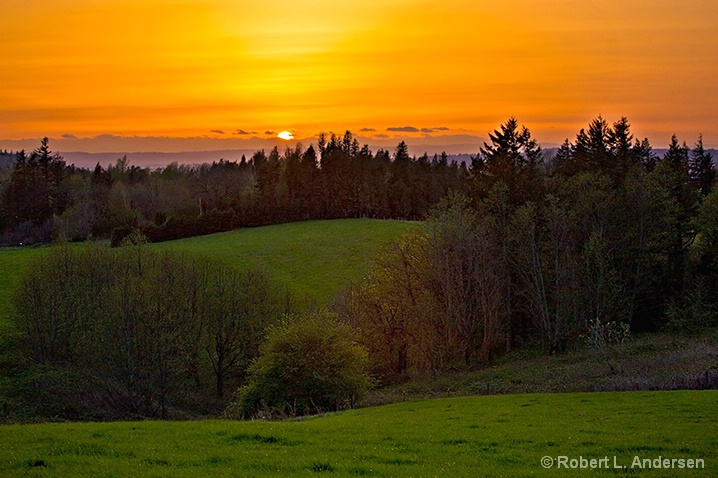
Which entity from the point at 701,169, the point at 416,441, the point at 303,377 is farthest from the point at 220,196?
the point at 416,441

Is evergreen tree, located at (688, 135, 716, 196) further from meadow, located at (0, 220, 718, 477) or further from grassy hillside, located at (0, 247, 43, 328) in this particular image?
grassy hillside, located at (0, 247, 43, 328)

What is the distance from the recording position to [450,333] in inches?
2143

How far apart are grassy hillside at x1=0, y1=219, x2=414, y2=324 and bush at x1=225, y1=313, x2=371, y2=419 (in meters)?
36.3

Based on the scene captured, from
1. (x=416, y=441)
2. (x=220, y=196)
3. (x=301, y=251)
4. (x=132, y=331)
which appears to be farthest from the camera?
(x=220, y=196)

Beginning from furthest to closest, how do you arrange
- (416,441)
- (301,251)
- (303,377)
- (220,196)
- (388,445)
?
1. (220,196)
2. (301,251)
3. (303,377)
4. (416,441)
5. (388,445)

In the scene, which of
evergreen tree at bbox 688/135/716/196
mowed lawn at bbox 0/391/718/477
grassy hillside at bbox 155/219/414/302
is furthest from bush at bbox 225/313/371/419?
evergreen tree at bbox 688/135/716/196

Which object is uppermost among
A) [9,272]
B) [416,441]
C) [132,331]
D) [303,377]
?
[9,272]

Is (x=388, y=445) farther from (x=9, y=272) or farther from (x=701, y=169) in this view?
(x=701, y=169)

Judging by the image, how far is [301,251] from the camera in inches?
3780

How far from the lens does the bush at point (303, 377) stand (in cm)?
3791

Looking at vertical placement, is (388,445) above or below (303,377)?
above

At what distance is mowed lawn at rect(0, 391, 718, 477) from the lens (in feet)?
51.1

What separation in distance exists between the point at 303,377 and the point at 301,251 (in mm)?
58160

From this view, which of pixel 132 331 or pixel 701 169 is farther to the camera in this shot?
pixel 701 169
